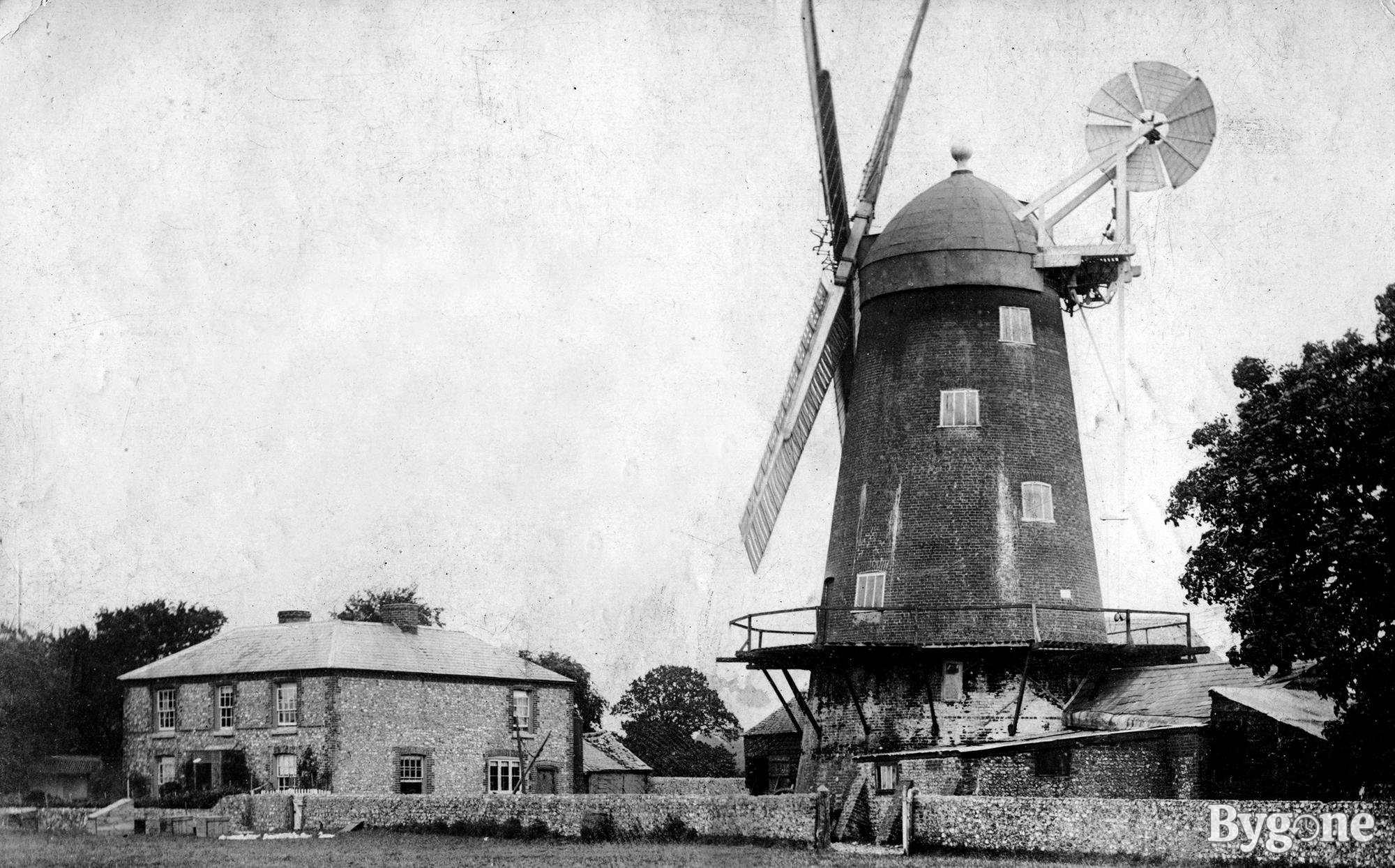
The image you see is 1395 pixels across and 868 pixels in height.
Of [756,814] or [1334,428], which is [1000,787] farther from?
[1334,428]

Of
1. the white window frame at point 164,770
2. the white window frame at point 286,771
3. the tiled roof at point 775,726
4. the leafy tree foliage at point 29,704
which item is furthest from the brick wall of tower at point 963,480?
the leafy tree foliage at point 29,704

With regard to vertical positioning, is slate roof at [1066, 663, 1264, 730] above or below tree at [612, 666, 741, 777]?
above

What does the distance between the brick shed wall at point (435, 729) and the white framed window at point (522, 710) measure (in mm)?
200

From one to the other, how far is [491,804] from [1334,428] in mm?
16948

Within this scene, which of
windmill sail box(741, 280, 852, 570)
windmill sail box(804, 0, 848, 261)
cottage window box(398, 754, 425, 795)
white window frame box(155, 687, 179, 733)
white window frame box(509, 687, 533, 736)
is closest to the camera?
windmill sail box(804, 0, 848, 261)

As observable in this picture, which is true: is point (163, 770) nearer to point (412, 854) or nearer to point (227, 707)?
point (227, 707)

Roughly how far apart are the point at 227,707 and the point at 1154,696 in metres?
25.7

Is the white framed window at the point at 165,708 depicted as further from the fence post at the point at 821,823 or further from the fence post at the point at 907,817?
the fence post at the point at 907,817

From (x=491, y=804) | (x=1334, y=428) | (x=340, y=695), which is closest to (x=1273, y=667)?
(x=1334, y=428)

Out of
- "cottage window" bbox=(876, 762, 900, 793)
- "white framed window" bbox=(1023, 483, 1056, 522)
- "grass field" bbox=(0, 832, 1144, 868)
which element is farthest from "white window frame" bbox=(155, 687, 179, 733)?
"white framed window" bbox=(1023, 483, 1056, 522)

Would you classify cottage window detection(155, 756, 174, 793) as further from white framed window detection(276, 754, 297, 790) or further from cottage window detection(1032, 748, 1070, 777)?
cottage window detection(1032, 748, 1070, 777)

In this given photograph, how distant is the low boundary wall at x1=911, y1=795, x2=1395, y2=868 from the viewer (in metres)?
18.9

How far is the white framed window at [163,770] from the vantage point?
41844mm

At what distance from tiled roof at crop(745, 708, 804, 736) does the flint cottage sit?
6.21 m
